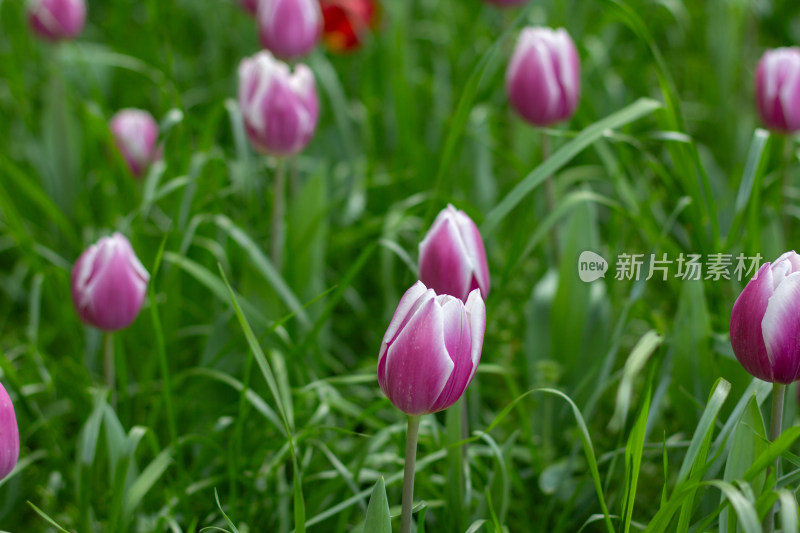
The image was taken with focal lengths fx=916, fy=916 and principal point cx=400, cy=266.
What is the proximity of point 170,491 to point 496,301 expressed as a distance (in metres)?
0.54

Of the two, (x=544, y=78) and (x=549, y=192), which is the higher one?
(x=544, y=78)

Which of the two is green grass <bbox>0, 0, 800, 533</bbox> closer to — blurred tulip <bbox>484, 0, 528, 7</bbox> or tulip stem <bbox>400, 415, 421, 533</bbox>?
tulip stem <bbox>400, 415, 421, 533</bbox>

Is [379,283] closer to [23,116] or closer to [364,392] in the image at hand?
[364,392]

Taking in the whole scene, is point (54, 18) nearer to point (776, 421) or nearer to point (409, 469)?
point (409, 469)

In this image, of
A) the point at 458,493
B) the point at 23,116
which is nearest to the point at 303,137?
the point at 458,493

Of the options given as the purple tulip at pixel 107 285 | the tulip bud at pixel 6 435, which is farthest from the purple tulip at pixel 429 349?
the purple tulip at pixel 107 285

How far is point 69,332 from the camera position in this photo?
5.49ft

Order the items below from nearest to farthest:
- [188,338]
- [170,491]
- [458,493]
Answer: [458,493], [170,491], [188,338]

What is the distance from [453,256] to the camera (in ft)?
3.63

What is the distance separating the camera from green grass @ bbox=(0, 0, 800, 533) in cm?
119

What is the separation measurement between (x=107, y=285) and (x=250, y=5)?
1.24m

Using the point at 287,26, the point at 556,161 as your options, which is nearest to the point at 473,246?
the point at 556,161

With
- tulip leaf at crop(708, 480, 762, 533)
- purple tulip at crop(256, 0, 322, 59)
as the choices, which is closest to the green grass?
tulip leaf at crop(708, 480, 762, 533)

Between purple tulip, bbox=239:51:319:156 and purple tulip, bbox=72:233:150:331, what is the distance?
38 centimetres
